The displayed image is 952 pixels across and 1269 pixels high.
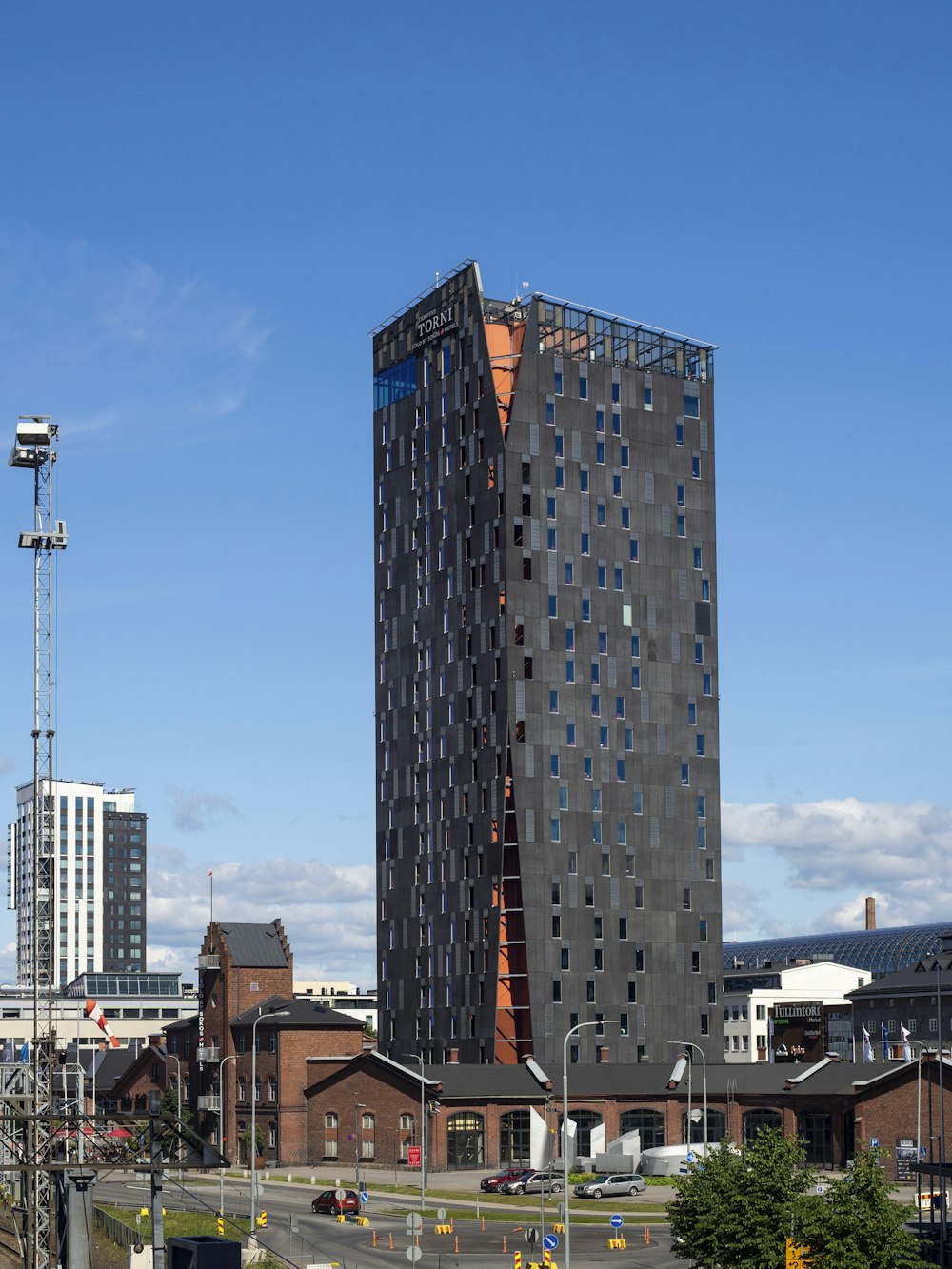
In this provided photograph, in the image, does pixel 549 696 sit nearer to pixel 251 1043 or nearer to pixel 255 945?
pixel 255 945

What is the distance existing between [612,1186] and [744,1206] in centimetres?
5954

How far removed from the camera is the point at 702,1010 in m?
172

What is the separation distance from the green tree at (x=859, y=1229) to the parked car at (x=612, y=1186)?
204ft

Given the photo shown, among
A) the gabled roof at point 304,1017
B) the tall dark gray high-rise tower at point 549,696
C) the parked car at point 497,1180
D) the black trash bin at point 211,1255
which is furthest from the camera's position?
the tall dark gray high-rise tower at point 549,696

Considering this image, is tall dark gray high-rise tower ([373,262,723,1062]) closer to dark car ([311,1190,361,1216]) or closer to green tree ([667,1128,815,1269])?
dark car ([311,1190,361,1216])

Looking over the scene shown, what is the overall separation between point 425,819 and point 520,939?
55.9ft

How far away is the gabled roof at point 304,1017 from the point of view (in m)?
160

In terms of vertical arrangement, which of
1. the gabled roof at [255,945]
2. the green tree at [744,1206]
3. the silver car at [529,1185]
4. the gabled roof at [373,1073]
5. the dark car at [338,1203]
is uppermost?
the gabled roof at [255,945]

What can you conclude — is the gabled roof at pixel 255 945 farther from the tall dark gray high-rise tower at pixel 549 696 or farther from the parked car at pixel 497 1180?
the parked car at pixel 497 1180

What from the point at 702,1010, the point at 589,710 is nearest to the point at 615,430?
the point at 589,710

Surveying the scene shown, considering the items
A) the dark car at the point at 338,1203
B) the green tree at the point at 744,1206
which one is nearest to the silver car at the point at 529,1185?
the dark car at the point at 338,1203

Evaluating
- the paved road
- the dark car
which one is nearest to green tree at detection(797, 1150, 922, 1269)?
the paved road

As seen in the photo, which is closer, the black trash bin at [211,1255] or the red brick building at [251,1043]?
the black trash bin at [211,1255]

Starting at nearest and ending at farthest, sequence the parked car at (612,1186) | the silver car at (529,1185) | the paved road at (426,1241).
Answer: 1. the paved road at (426,1241)
2. the parked car at (612,1186)
3. the silver car at (529,1185)
